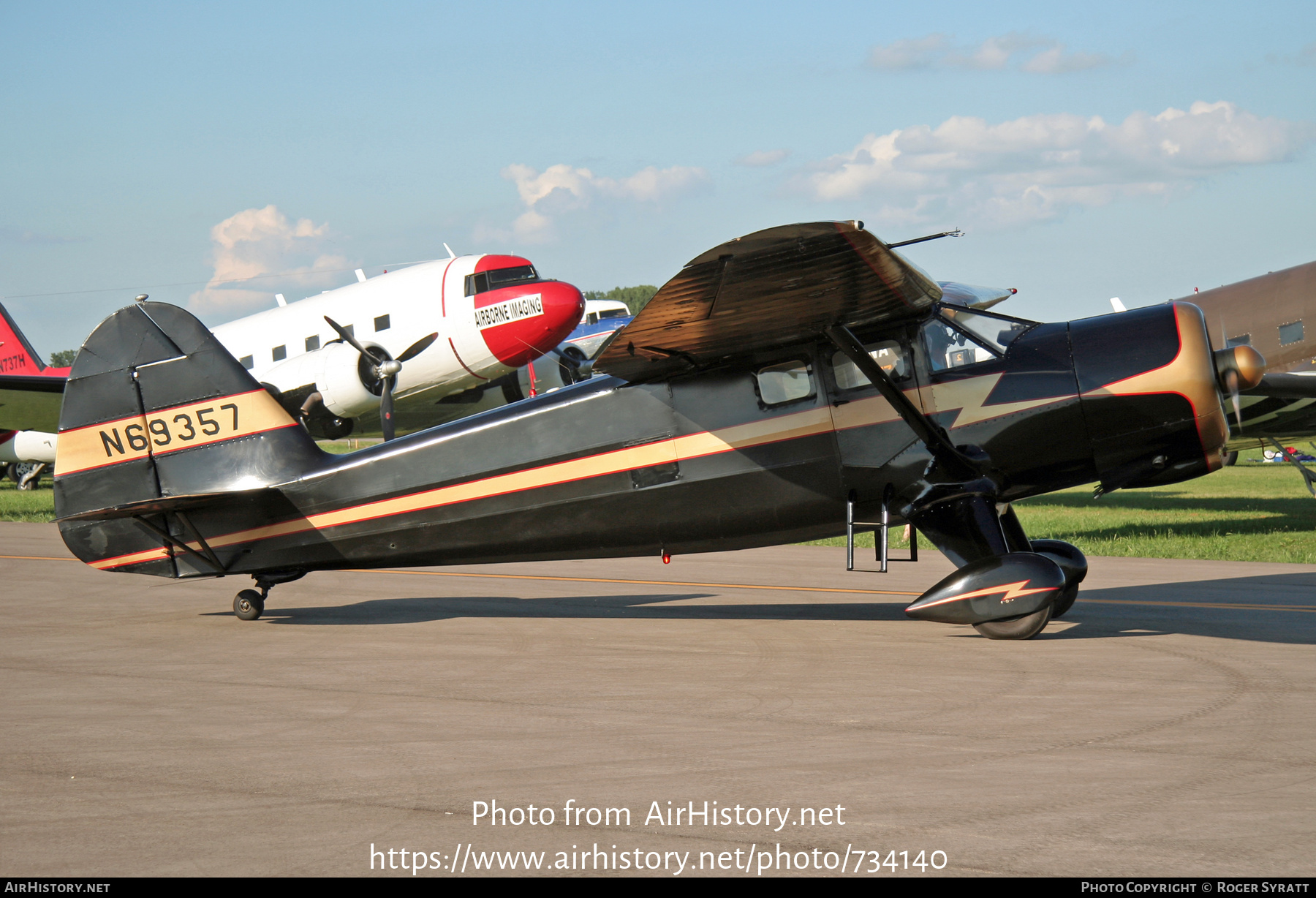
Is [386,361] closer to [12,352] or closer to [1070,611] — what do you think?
[1070,611]

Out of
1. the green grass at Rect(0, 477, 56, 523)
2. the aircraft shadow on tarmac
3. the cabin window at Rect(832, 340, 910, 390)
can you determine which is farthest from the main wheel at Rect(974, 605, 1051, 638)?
the green grass at Rect(0, 477, 56, 523)

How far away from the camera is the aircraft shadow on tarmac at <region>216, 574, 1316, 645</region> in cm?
888

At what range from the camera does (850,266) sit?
24.2ft

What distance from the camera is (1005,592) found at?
788 cm

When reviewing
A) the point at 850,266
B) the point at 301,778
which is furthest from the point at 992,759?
the point at 850,266

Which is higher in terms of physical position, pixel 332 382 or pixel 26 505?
pixel 332 382

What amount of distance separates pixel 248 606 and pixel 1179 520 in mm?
18324

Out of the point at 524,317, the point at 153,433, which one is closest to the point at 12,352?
the point at 524,317

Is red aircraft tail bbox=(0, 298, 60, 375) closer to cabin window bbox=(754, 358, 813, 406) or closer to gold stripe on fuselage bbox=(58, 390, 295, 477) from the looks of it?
gold stripe on fuselage bbox=(58, 390, 295, 477)

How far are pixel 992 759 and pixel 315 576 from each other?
1107 centimetres

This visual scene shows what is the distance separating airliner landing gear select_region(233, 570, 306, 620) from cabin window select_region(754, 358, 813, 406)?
4.64 metres

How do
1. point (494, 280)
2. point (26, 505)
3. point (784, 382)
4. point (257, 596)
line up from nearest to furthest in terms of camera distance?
point (784, 382) → point (257, 596) → point (494, 280) → point (26, 505)

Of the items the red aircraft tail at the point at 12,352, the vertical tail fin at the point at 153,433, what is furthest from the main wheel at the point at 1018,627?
the red aircraft tail at the point at 12,352
